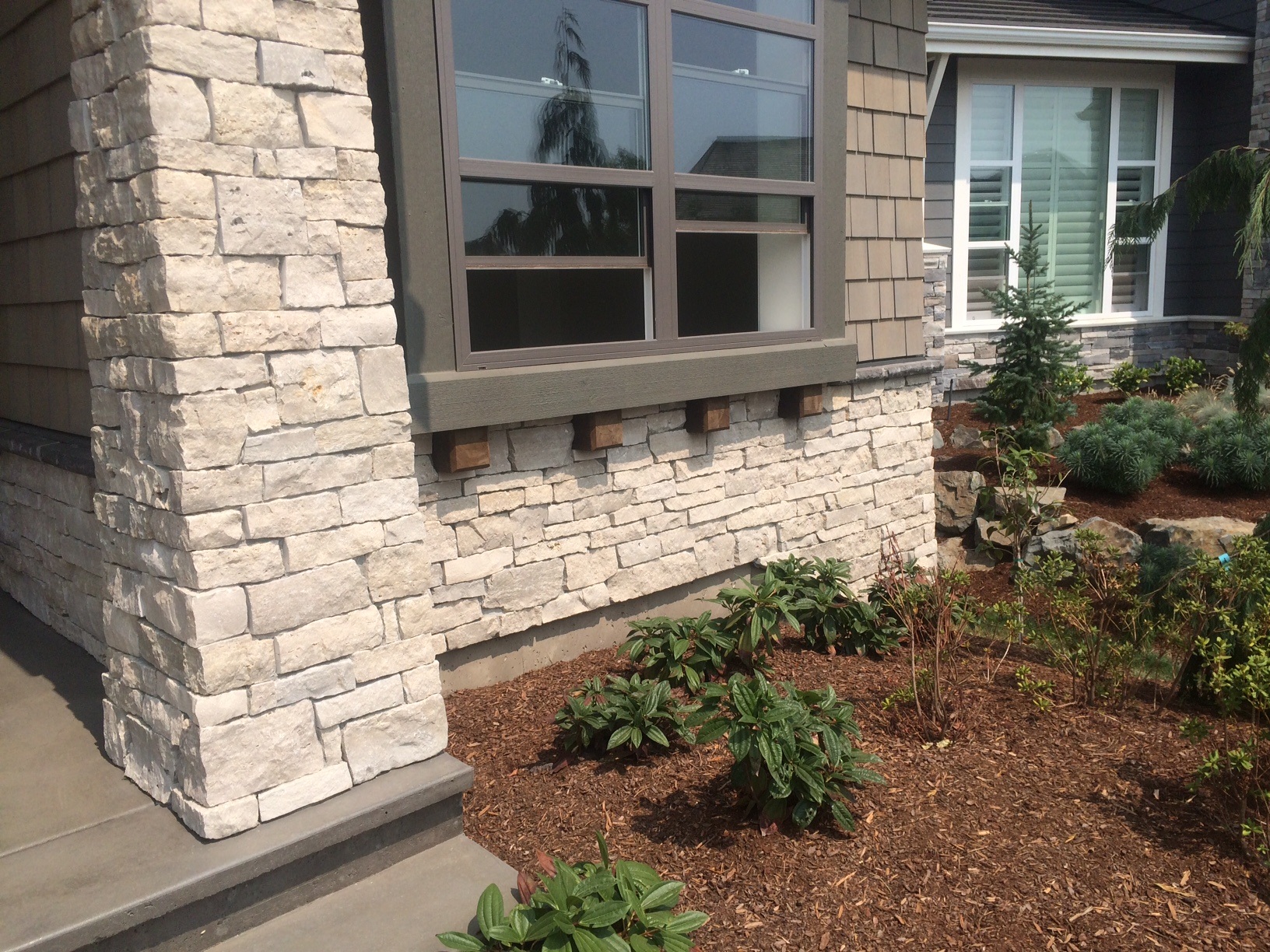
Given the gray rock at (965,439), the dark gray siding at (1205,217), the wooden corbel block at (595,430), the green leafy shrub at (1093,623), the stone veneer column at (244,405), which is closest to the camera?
the stone veneer column at (244,405)

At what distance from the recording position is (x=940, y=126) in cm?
982

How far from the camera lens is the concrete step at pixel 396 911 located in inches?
95.5

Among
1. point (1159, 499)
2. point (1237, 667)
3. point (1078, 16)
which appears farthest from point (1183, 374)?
point (1237, 667)

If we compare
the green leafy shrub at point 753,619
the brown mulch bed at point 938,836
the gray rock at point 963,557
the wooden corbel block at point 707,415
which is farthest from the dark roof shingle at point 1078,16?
the brown mulch bed at point 938,836

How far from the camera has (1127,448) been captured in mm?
7457

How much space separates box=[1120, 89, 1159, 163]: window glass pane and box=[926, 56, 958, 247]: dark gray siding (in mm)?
2398

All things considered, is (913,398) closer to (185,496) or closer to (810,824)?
(810,824)

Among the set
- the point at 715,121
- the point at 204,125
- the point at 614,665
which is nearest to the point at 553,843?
the point at 614,665

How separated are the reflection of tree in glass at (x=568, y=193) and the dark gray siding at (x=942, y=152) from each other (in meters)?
6.53

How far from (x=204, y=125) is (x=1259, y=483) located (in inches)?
316

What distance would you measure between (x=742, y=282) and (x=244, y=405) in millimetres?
2930

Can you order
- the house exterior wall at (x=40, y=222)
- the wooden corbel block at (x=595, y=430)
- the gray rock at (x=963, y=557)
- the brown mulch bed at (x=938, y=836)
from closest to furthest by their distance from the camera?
the brown mulch bed at (x=938, y=836) < the house exterior wall at (x=40, y=222) < the wooden corbel block at (x=595, y=430) < the gray rock at (x=963, y=557)

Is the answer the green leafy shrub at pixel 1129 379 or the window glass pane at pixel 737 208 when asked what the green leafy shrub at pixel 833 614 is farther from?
the green leafy shrub at pixel 1129 379

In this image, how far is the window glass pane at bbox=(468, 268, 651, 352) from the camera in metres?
3.87
